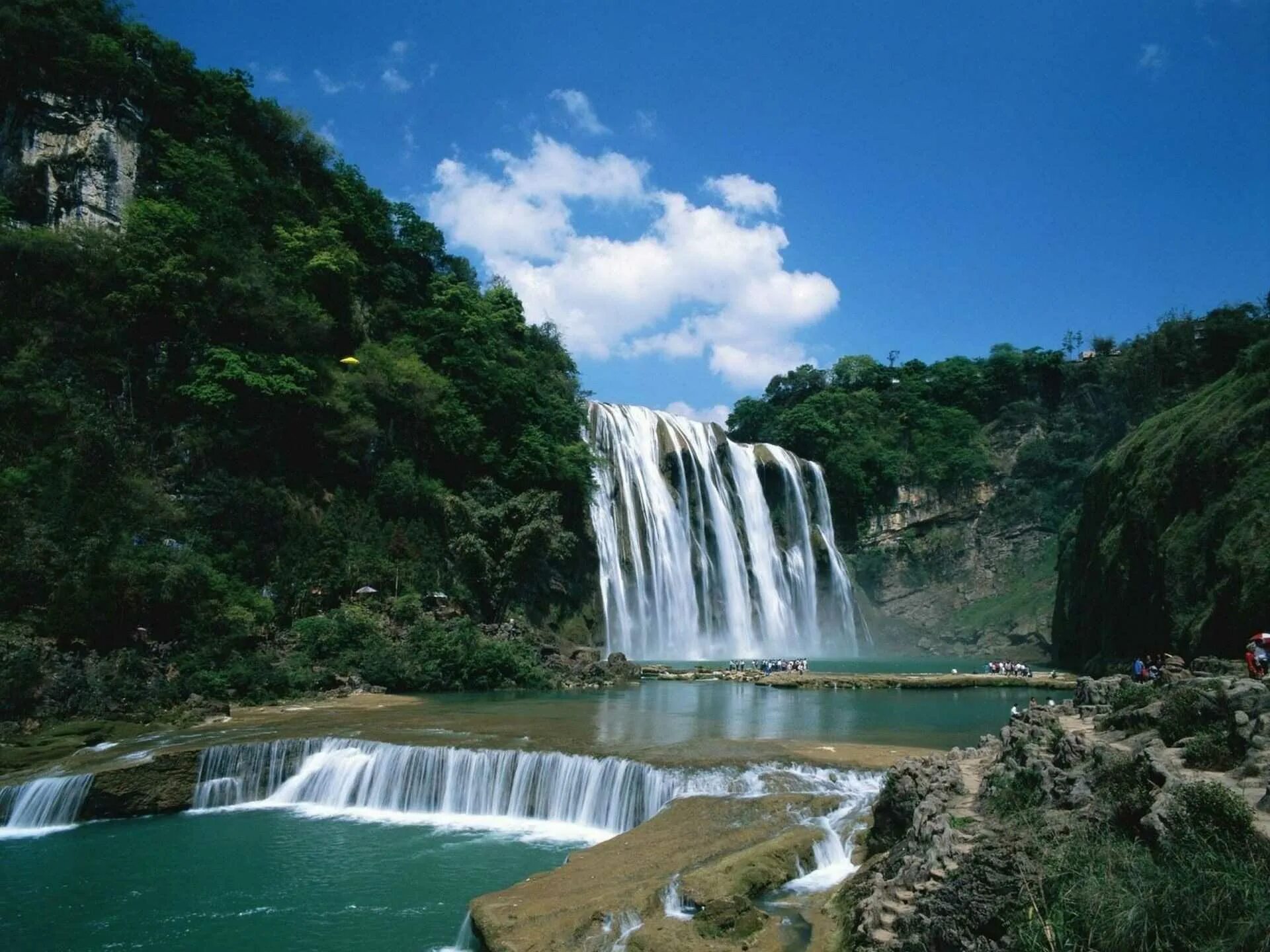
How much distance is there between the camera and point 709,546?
39.5 metres

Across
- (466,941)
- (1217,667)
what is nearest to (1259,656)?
(1217,667)

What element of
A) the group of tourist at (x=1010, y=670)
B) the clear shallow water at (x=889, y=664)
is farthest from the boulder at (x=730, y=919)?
the group of tourist at (x=1010, y=670)

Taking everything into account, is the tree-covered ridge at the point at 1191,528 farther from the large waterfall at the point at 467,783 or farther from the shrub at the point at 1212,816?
the shrub at the point at 1212,816

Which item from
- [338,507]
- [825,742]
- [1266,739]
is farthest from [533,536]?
[1266,739]

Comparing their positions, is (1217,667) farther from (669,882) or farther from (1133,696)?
(669,882)

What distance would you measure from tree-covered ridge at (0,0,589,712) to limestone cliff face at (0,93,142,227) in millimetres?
312

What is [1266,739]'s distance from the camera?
654cm

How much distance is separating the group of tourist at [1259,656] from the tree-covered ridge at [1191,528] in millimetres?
4745

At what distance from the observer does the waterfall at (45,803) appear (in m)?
12.2

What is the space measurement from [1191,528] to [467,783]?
19.3 meters

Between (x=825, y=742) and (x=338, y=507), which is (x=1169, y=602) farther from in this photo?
(x=338, y=507)

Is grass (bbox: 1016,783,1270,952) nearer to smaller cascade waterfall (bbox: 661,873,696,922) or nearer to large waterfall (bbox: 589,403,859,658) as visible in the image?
smaller cascade waterfall (bbox: 661,873,696,922)

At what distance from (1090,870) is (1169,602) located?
761 inches

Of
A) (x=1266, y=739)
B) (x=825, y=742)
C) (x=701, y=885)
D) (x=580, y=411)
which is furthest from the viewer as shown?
(x=580, y=411)
